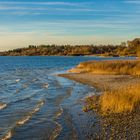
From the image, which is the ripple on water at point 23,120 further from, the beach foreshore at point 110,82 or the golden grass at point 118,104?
the beach foreshore at point 110,82

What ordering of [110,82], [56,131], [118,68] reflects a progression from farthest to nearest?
[118,68] < [110,82] < [56,131]

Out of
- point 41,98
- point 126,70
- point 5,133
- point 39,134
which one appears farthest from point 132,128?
point 126,70

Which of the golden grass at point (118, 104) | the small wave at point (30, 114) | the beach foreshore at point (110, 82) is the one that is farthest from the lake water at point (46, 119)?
the beach foreshore at point (110, 82)

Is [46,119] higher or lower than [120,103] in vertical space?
lower

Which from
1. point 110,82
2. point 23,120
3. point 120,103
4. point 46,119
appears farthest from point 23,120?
point 110,82

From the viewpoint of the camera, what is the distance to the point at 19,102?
2312 centimetres

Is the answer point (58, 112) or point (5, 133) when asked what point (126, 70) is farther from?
point (5, 133)

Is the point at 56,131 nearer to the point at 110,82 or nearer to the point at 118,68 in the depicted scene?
the point at 110,82

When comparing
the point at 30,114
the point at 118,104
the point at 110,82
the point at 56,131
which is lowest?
the point at 110,82

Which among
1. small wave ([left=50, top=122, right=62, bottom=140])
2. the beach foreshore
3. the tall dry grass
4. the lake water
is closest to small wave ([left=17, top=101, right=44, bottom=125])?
the lake water

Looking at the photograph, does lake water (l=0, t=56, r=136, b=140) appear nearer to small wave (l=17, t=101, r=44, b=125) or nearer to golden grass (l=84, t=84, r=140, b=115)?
small wave (l=17, t=101, r=44, b=125)

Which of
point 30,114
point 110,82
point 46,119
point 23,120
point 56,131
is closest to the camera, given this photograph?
point 56,131

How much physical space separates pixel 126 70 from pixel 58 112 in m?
26.9

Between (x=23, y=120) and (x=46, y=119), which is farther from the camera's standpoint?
(x=46, y=119)
